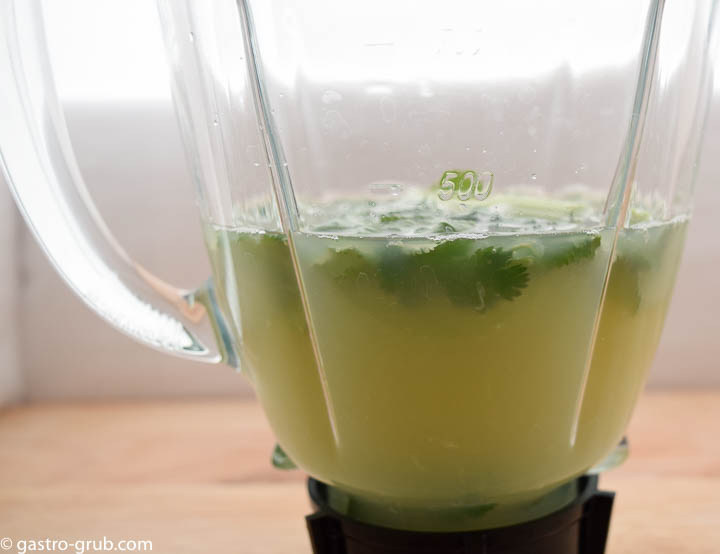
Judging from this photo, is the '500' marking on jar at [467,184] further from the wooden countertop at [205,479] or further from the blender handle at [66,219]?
the wooden countertop at [205,479]

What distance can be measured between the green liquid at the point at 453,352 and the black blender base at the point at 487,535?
12 mm

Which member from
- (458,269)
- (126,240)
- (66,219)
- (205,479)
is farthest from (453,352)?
(126,240)

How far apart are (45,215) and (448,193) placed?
0.24 metres

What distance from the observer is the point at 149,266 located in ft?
3.42

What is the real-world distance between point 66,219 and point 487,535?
Answer: 0.30 meters

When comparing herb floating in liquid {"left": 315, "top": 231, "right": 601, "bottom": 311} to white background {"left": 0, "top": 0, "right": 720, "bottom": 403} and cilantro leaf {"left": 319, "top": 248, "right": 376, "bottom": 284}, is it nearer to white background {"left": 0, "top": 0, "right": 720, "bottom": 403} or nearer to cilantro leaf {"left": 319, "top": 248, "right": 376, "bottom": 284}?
cilantro leaf {"left": 319, "top": 248, "right": 376, "bottom": 284}

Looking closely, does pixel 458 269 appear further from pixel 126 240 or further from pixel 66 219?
pixel 126 240

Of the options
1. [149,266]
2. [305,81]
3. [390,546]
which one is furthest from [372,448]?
[149,266]

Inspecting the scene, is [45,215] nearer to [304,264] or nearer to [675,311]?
[304,264]

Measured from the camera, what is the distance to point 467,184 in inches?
16.1

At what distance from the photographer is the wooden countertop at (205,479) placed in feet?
2.03

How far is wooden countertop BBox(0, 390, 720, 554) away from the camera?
0.62 m

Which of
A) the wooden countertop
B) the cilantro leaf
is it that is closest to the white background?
the wooden countertop

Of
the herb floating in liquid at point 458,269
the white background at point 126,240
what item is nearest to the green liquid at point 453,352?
the herb floating in liquid at point 458,269
